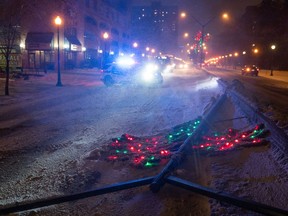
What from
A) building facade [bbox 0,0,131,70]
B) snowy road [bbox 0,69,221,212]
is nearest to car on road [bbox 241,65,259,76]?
building facade [bbox 0,0,131,70]

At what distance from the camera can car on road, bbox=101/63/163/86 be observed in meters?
24.7

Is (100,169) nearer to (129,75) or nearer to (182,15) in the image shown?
(129,75)

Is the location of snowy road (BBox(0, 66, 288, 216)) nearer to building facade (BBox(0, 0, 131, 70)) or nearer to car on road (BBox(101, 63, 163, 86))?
car on road (BBox(101, 63, 163, 86))

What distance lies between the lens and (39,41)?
140 ft

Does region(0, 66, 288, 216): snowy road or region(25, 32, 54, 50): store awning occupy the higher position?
region(25, 32, 54, 50): store awning

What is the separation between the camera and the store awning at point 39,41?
42.6 metres

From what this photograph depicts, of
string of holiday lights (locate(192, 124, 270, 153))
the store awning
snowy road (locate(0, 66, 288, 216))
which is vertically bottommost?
snowy road (locate(0, 66, 288, 216))

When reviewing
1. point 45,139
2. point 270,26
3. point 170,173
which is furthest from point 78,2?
point 170,173

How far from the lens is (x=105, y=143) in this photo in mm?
8320

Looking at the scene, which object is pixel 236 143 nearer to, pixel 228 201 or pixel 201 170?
pixel 201 170

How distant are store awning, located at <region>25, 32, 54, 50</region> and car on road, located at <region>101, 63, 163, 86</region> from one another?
20.3 metres

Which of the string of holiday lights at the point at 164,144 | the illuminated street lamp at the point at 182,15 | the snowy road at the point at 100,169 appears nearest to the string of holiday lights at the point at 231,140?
the string of holiday lights at the point at 164,144

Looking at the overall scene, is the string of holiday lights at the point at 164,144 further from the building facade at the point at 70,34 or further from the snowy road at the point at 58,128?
the building facade at the point at 70,34

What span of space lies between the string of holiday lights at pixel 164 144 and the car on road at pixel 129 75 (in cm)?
1593
